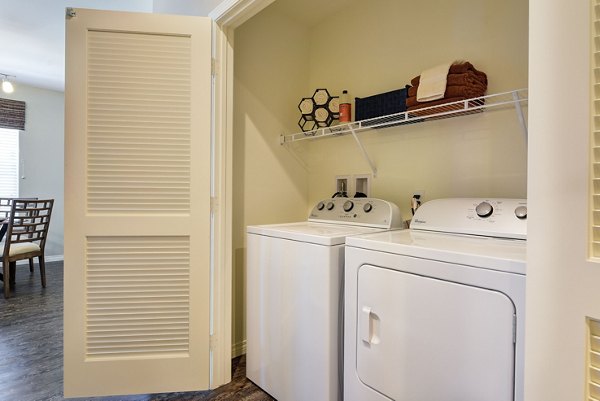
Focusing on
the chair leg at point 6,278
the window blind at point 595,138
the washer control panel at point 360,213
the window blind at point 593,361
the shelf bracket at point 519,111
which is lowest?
the chair leg at point 6,278

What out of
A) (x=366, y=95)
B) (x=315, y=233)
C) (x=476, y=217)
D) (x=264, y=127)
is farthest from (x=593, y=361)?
(x=264, y=127)

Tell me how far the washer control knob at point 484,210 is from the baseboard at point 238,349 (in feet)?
5.41

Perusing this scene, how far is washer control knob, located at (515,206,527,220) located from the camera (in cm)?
130

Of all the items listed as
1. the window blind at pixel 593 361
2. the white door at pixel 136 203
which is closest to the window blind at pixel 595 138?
the window blind at pixel 593 361

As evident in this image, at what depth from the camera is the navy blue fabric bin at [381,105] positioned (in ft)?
6.02

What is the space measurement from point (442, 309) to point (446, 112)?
99 centimetres

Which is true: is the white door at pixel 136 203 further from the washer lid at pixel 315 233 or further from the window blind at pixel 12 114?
the window blind at pixel 12 114

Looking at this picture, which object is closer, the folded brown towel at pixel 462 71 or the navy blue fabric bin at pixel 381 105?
the folded brown towel at pixel 462 71

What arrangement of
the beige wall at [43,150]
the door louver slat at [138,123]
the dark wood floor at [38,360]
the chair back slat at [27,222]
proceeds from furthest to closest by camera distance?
1. the beige wall at [43,150]
2. the chair back slat at [27,222]
3. the dark wood floor at [38,360]
4. the door louver slat at [138,123]

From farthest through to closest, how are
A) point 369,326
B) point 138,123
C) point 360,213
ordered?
point 360,213 → point 138,123 → point 369,326

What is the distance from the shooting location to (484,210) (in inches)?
56.3

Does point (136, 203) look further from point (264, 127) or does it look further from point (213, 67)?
point (264, 127)

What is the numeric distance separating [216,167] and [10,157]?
4464mm

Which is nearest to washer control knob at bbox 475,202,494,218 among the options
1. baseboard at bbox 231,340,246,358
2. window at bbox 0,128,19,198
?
baseboard at bbox 231,340,246,358
